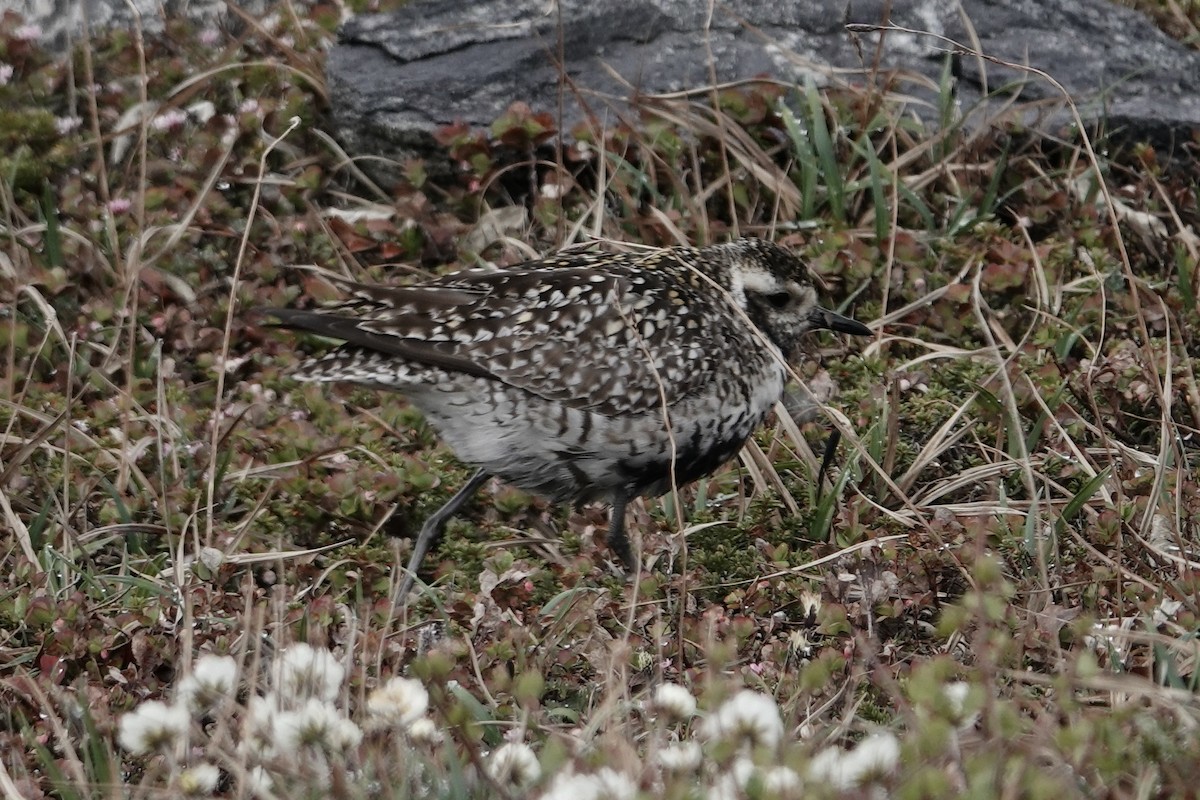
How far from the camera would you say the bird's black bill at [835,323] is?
6.08 meters

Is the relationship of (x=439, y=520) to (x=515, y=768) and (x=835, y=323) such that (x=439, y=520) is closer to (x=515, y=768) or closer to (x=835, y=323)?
(x=835, y=323)

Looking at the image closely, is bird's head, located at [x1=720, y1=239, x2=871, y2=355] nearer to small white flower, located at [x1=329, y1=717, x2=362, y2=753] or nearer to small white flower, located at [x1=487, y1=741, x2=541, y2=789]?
small white flower, located at [x1=487, y1=741, x2=541, y2=789]

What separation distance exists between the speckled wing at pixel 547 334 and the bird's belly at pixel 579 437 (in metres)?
0.06

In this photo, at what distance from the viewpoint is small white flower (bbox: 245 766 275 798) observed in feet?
10.6

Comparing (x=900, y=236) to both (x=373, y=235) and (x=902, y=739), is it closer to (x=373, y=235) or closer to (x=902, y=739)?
(x=373, y=235)

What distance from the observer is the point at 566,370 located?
530 cm

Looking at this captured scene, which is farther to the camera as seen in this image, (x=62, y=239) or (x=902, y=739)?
(x=62, y=239)

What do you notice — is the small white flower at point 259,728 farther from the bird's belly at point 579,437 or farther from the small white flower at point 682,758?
the bird's belly at point 579,437

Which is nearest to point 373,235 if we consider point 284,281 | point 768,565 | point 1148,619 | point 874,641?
point 284,281

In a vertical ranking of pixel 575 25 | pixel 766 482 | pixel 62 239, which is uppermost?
pixel 575 25

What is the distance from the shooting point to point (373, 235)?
24.0ft

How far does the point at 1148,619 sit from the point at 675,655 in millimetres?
1405

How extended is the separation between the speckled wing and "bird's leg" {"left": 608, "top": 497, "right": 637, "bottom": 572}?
0.40m

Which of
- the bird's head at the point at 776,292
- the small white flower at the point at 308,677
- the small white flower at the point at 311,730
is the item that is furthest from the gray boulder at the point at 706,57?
the small white flower at the point at 311,730
